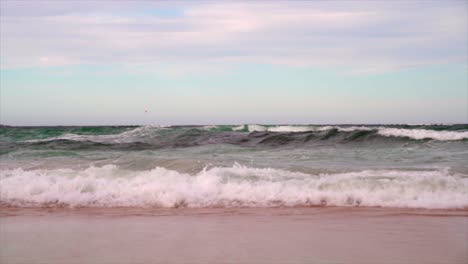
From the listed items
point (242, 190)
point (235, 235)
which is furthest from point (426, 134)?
point (235, 235)

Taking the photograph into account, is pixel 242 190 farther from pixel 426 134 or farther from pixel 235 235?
pixel 426 134

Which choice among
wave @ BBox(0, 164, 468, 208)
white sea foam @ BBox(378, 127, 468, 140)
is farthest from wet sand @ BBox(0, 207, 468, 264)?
white sea foam @ BBox(378, 127, 468, 140)

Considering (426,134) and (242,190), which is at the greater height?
(426,134)

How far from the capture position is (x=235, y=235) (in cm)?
422

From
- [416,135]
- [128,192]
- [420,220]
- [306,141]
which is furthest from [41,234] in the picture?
[416,135]

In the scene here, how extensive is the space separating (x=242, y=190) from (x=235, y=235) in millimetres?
2012

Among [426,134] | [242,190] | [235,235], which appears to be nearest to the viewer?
[235,235]

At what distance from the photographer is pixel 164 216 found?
17.1ft

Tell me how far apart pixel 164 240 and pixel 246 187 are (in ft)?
7.81

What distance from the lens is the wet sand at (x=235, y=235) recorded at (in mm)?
3570

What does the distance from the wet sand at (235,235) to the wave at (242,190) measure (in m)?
0.37

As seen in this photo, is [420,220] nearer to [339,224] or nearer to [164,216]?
[339,224]

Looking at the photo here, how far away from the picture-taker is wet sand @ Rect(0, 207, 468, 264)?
3.57m

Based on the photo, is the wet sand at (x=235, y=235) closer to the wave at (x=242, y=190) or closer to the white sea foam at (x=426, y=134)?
the wave at (x=242, y=190)
